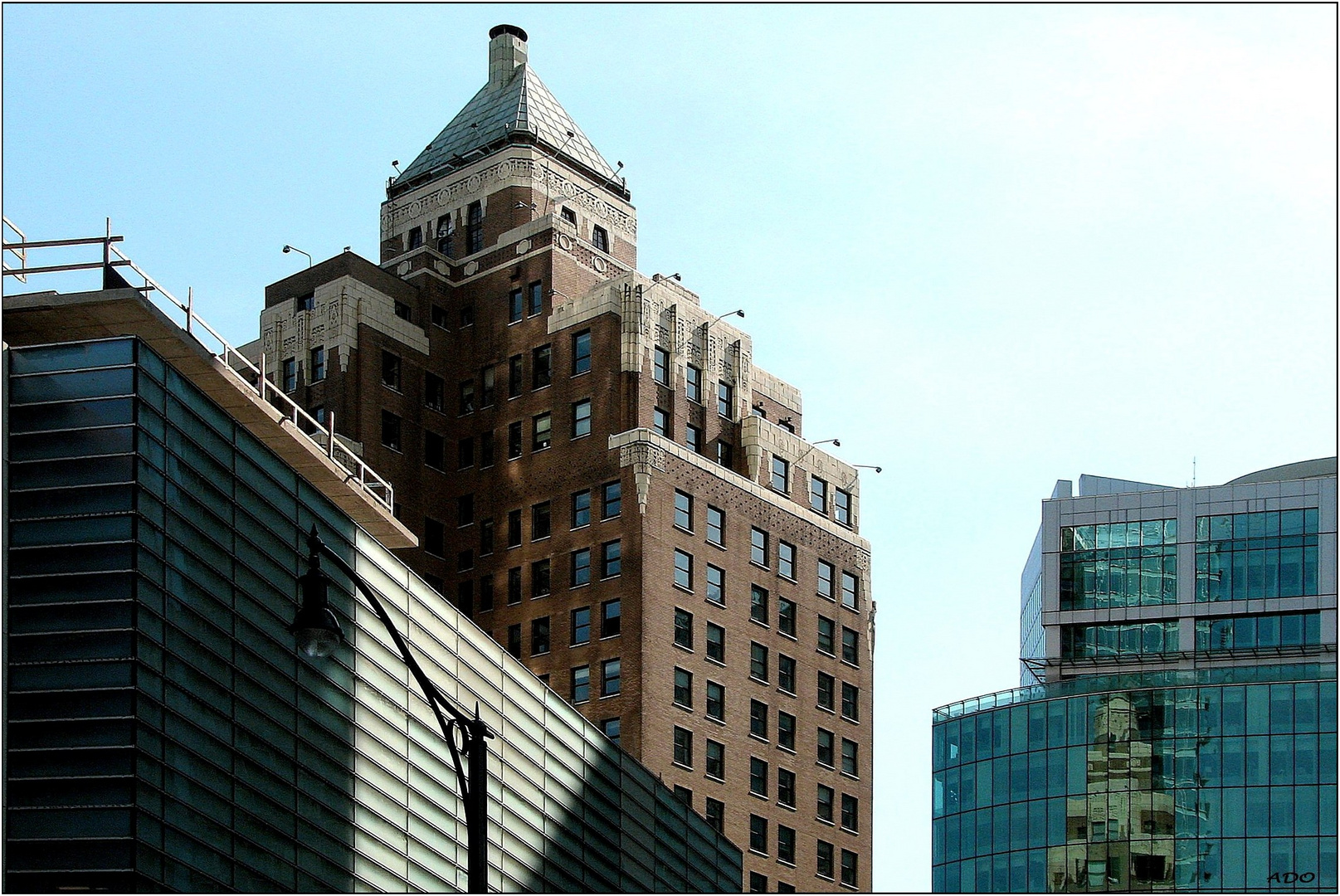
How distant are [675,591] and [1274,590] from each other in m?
43.0

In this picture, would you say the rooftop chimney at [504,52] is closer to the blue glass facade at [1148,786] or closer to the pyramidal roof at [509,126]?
the pyramidal roof at [509,126]

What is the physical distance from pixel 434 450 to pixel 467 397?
3522 millimetres

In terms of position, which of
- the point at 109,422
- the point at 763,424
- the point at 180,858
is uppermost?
the point at 763,424

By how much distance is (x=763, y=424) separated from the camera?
13025 cm

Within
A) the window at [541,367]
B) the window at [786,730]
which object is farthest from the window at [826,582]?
the window at [541,367]

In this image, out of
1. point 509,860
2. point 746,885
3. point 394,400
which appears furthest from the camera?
point 394,400

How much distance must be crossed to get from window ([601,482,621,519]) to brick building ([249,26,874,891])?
4.3 inches

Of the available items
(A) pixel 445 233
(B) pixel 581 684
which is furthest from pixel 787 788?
(A) pixel 445 233

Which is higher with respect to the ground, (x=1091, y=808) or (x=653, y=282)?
(x=653, y=282)

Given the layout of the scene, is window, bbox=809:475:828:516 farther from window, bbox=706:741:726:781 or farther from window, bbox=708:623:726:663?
window, bbox=706:741:726:781

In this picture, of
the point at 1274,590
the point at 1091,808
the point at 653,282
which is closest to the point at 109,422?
the point at 653,282

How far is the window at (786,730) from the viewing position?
402 ft

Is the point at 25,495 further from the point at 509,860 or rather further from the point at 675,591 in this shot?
the point at 675,591

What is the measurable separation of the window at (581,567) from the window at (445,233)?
76.9 feet
